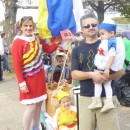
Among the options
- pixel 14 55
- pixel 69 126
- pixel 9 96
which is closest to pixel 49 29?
pixel 14 55

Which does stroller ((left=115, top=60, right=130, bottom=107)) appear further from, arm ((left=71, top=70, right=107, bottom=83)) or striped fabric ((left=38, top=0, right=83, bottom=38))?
arm ((left=71, top=70, right=107, bottom=83))

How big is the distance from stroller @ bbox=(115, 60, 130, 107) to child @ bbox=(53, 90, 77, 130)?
266 cm

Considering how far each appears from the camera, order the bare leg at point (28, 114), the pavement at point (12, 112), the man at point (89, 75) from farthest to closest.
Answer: the pavement at point (12, 112), the bare leg at point (28, 114), the man at point (89, 75)

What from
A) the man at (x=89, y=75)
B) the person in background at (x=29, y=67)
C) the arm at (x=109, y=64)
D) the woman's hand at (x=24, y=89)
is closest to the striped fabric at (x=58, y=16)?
the person in background at (x=29, y=67)

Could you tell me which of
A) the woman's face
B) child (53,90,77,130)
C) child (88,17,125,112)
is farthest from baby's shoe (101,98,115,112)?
the woman's face

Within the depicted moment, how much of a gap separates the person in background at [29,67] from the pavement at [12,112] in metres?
1.30

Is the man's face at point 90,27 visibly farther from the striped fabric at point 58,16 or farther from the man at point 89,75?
the striped fabric at point 58,16

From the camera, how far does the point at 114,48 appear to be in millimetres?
2994

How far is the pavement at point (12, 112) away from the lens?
5330mm

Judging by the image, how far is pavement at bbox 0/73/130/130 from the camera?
17.5 feet

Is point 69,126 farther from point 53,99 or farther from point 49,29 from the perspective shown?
point 49,29

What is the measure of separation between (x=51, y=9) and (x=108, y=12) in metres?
39.7

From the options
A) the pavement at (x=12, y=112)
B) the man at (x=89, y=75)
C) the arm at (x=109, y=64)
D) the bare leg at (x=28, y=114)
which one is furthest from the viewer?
the pavement at (x=12, y=112)

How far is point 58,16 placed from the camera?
426 centimetres
